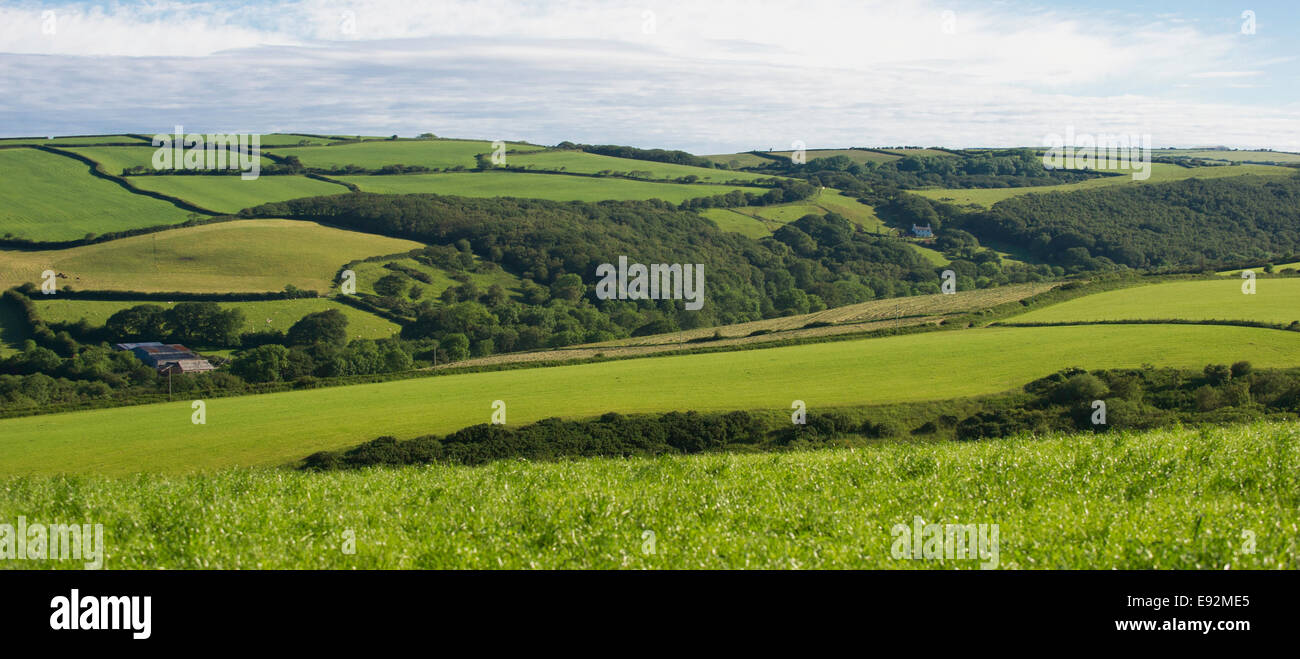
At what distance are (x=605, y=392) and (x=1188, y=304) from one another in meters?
57.3

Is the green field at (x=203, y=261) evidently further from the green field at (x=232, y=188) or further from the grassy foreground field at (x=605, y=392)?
the grassy foreground field at (x=605, y=392)

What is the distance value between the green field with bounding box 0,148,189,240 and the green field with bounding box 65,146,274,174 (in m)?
4.58

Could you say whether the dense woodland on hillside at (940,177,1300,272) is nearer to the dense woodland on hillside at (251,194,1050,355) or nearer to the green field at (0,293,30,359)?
the dense woodland on hillside at (251,194,1050,355)

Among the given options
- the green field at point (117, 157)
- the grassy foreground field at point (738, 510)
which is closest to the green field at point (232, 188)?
the green field at point (117, 157)

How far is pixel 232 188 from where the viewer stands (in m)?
178

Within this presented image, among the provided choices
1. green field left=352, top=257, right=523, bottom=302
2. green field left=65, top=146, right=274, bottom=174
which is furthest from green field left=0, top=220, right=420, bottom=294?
green field left=65, top=146, right=274, bottom=174

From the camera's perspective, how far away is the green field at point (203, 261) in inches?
4897

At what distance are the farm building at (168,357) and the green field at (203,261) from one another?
50.6 ft

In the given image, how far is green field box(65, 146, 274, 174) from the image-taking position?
17450cm

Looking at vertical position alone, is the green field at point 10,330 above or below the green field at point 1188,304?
below

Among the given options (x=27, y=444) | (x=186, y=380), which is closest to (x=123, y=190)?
(x=186, y=380)

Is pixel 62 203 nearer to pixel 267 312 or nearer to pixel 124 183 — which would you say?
pixel 124 183

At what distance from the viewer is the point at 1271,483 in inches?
436
